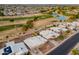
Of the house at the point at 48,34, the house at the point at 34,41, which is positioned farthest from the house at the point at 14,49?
the house at the point at 48,34

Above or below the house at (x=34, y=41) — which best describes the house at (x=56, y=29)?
above

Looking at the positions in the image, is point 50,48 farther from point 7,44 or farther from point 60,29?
point 7,44

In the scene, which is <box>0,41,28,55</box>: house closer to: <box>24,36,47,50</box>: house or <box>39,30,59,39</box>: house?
<box>24,36,47,50</box>: house

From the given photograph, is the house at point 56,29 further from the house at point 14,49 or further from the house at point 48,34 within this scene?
the house at point 14,49

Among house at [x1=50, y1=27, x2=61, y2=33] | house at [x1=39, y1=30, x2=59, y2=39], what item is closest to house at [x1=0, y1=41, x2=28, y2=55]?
house at [x1=39, y1=30, x2=59, y2=39]
